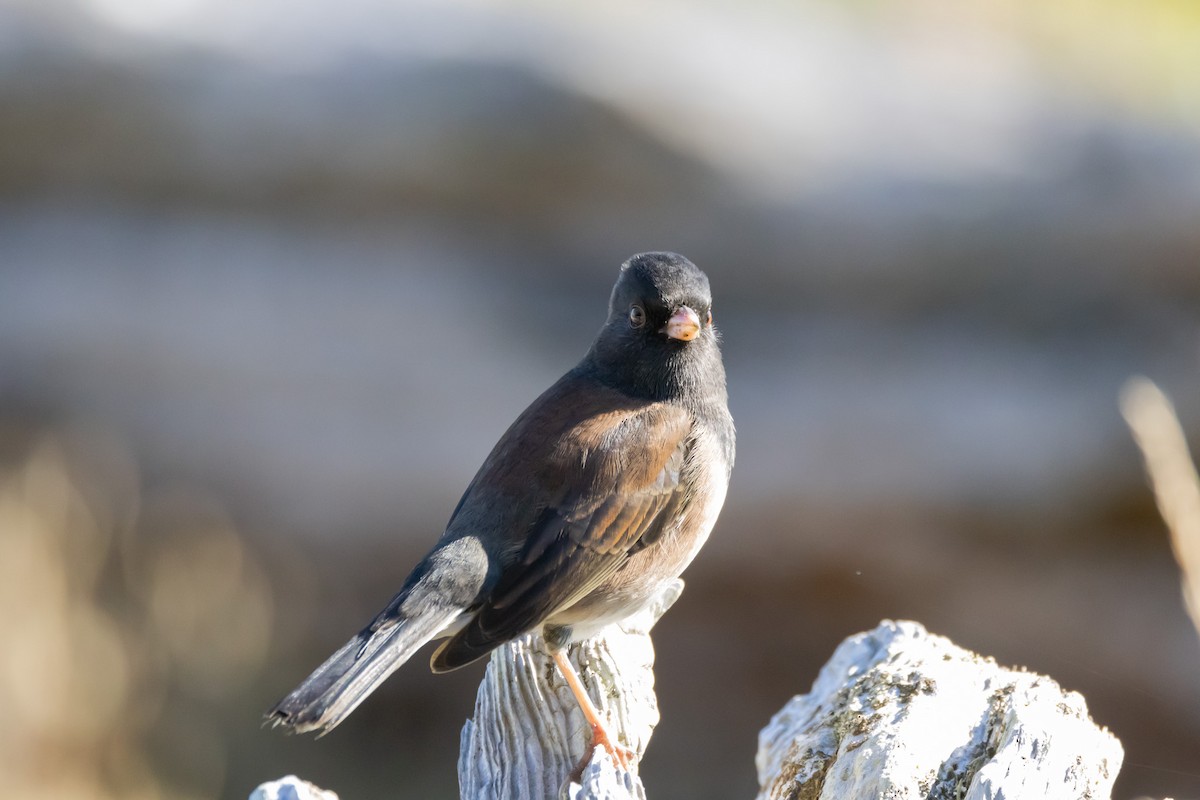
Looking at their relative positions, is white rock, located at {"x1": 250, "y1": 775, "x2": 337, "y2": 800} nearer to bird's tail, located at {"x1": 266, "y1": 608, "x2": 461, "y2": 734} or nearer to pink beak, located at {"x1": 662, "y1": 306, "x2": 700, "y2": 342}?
bird's tail, located at {"x1": 266, "y1": 608, "x2": 461, "y2": 734}

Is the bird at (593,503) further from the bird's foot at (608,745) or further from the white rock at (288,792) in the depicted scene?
the white rock at (288,792)

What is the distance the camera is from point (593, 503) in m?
2.38

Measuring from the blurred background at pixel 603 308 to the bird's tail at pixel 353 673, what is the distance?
2747 mm

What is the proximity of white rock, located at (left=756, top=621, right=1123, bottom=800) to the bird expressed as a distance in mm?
362

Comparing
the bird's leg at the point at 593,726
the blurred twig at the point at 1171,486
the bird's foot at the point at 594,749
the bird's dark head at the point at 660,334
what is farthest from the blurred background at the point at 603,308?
the blurred twig at the point at 1171,486

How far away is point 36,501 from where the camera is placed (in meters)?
4.07

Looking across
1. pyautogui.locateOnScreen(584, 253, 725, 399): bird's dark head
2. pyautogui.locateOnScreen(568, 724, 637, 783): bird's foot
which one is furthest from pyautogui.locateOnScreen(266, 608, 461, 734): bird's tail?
pyautogui.locateOnScreen(584, 253, 725, 399): bird's dark head

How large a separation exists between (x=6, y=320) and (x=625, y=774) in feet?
13.5

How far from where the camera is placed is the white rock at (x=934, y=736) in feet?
6.07

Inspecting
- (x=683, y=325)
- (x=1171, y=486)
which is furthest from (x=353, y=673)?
(x=1171, y=486)

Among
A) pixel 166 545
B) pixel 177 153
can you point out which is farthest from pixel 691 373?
pixel 177 153

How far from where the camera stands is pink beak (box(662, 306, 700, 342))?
2.46 m

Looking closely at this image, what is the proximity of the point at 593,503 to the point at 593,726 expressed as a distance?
48cm

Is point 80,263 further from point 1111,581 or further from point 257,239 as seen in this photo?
point 1111,581
